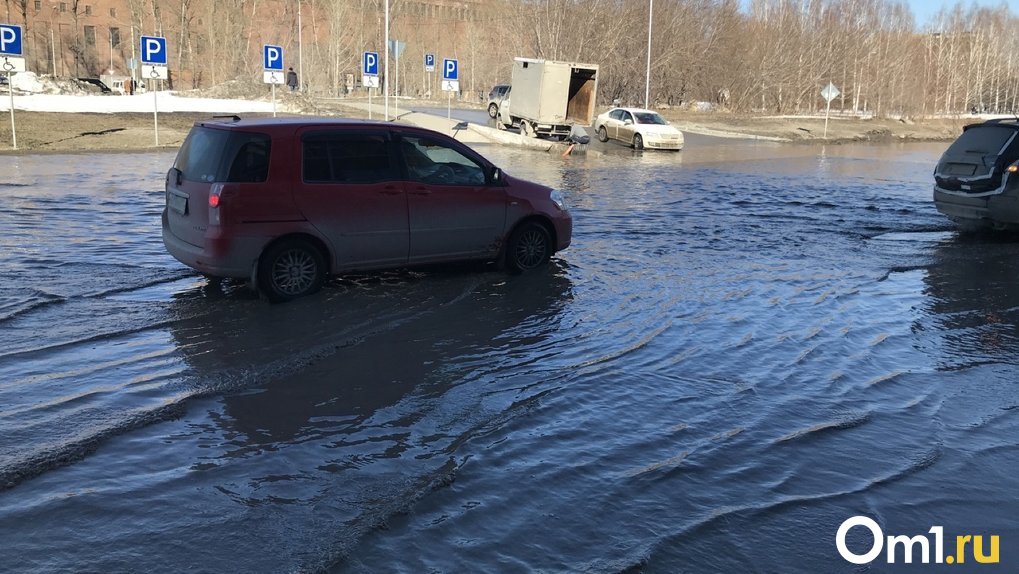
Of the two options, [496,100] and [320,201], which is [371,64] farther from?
[320,201]

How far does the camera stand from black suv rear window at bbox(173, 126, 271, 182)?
8500 mm

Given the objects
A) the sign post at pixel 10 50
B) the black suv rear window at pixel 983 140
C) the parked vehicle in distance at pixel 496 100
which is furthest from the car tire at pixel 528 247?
the parked vehicle in distance at pixel 496 100

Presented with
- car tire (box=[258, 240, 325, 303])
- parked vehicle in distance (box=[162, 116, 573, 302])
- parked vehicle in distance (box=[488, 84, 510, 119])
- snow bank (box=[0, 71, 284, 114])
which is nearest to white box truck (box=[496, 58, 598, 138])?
parked vehicle in distance (box=[488, 84, 510, 119])

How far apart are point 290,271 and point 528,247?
2.92m

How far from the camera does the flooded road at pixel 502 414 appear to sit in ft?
14.0

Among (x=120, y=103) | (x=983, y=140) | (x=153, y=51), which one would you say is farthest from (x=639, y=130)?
(x=120, y=103)

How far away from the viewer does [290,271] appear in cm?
884

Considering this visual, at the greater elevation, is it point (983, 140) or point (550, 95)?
point (550, 95)

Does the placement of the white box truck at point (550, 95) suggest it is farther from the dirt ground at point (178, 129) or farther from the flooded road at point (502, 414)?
the flooded road at point (502, 414)

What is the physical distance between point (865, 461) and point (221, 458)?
3.63 meters

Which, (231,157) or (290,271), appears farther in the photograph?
(290,271)

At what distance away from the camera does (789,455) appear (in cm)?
541

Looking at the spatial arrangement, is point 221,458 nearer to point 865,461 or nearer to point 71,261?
point 865,461

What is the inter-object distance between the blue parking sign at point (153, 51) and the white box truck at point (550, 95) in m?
14.1
